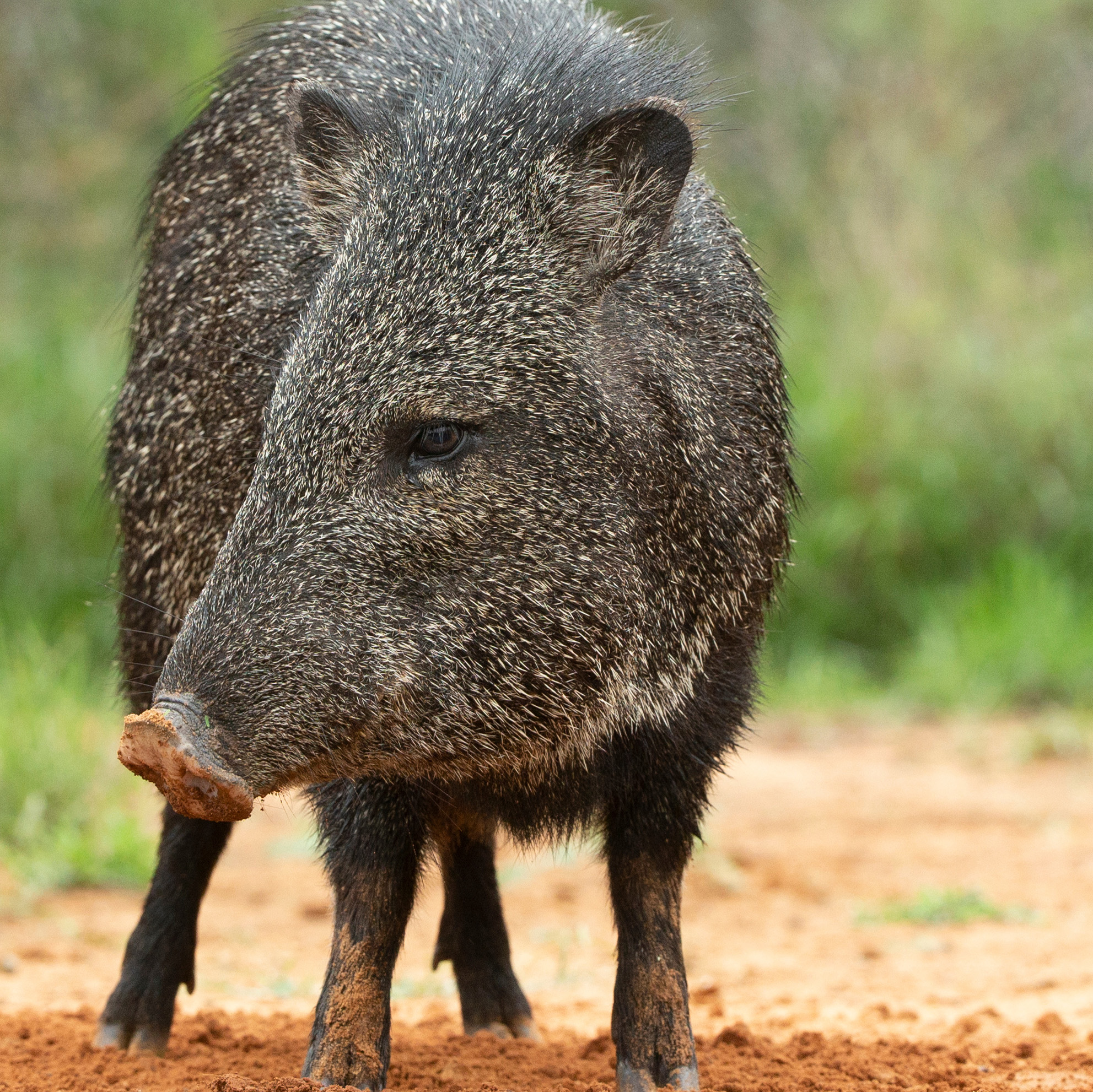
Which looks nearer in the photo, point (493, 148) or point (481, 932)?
point (493, 148)

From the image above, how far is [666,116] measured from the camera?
2457mm

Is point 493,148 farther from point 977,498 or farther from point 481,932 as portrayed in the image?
point 977,498

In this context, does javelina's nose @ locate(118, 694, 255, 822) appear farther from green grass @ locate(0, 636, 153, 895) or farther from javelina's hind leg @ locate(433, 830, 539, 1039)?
green grass @ locate(0, 636, 153, 895)

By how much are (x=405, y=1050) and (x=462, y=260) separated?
1.47 meters

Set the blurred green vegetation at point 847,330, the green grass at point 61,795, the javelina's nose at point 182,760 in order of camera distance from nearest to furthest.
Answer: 1. the javelina's nose at point 182,760
2. the green grass at point 61,795
3. the blurred green vegetation at point 847,330

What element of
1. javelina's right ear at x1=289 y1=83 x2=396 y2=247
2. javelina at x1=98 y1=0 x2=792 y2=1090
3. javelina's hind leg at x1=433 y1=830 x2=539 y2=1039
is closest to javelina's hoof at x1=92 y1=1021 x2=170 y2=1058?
javelina's hind leg at x1=433 y1=830 x2=539 y2=1039

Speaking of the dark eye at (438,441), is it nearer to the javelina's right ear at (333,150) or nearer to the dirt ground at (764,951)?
the javelina's right ear at (333,150)

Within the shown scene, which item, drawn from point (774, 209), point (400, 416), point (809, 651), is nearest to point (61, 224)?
point (774, 209)

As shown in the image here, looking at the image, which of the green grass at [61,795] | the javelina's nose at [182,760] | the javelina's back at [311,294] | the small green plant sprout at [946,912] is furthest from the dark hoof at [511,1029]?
the green grass at [61,795]

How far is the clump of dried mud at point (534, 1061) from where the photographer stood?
2668 mm

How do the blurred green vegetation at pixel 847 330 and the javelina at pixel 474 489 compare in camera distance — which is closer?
the javelina at pixel 474 489

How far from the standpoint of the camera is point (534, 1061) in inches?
114

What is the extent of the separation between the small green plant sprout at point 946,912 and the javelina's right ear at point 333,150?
258 centimetres

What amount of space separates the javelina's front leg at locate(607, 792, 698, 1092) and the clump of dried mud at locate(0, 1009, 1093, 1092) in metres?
0.08
